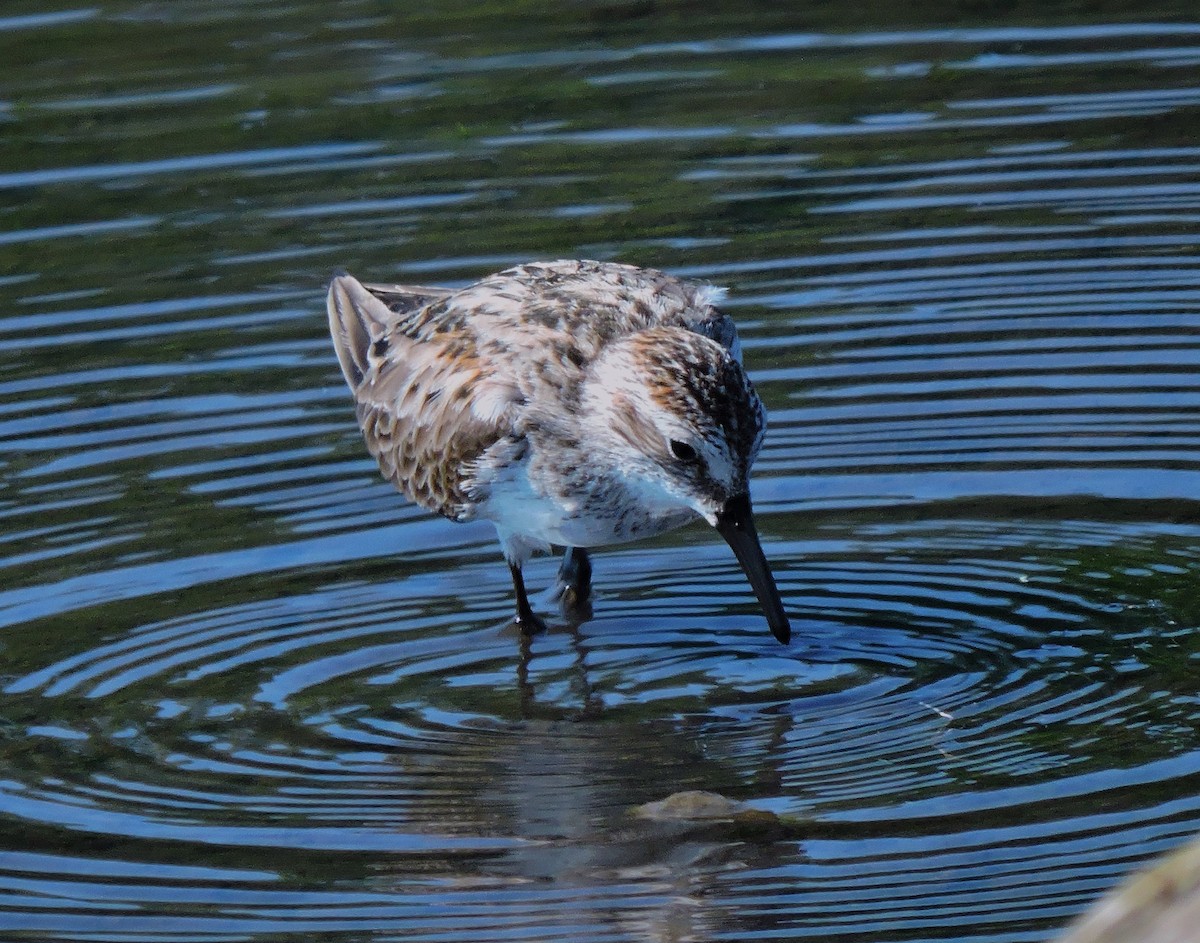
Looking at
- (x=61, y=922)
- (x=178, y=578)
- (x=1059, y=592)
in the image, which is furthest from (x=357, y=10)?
(x=61, y=922)

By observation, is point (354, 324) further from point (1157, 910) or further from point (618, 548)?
point (1157, 910)

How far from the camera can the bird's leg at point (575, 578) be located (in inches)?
350

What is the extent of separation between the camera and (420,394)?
352 inches

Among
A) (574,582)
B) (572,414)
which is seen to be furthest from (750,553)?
(574,582)

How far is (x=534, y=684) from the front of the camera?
8.06 meters

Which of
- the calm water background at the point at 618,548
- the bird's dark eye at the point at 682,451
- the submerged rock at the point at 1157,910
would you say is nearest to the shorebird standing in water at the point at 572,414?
the bird's dark eye at the point at 682,451

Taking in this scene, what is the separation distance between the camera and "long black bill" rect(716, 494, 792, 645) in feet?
24.9

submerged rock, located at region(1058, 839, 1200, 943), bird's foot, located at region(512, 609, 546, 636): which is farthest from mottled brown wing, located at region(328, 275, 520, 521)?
submerged rock, located at region(1058, 839, 1200, 943)

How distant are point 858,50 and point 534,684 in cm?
761

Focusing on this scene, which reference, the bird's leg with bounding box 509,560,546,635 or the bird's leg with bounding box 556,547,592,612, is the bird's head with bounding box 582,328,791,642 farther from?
the bird's leg with bounding box 556,547,592,612

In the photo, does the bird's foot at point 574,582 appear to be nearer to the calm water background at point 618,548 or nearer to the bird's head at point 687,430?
the calm water background at point 618,548

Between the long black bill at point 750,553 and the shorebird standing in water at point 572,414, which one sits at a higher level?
the shorebird standing in water at point 572,414

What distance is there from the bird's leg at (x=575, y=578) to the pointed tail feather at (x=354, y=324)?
4.56ft

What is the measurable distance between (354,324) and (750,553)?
3.01 meters
